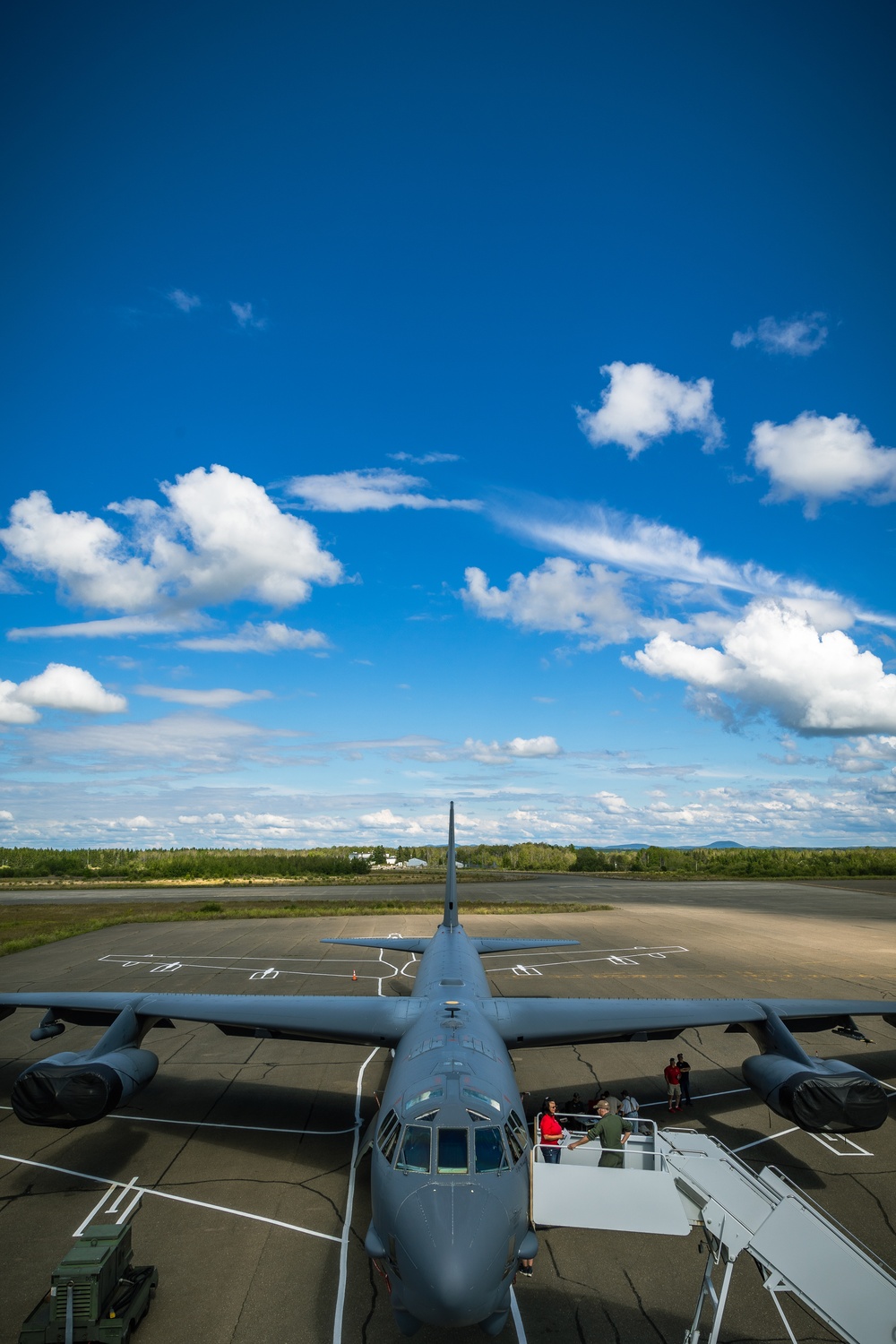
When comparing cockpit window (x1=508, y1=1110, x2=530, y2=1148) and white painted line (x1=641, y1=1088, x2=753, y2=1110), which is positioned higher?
cockpit window (x1=508, y1=1110, x2=530, y2=1148)

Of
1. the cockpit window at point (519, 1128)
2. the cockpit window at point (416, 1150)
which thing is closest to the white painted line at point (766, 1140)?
the cockpit window at point (519, 1128)

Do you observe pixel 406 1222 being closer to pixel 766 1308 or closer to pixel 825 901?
pixel 766 1308

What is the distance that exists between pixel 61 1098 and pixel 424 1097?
9027 millimetres

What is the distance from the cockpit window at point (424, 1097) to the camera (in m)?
10.7

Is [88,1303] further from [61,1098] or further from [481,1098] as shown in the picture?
[61,1098]

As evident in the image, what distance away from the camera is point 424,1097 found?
10828 mm

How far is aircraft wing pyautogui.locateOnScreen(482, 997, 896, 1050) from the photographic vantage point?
1598 centimetres

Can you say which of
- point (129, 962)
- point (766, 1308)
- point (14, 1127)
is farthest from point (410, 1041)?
point (129, 962)

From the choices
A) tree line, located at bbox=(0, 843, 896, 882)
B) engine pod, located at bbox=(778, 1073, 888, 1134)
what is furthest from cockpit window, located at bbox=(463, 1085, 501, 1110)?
tree line, located at bbox=(0, 843, 896, 882)

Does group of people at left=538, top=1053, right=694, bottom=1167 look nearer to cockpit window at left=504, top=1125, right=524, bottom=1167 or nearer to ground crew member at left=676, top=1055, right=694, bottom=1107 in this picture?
ground crew member at left=676, top=1055, right=694, bottom=1107

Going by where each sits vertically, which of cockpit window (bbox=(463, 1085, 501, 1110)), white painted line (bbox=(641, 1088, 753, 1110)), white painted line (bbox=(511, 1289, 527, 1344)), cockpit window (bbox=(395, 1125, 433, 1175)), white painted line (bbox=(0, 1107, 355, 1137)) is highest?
cockpit window (bbox=(463, 1085, 501, 1110))

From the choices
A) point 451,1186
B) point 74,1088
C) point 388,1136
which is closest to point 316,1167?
point 74,1088

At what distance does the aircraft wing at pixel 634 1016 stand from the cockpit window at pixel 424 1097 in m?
5.11

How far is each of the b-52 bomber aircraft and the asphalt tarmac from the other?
153 centimetres
